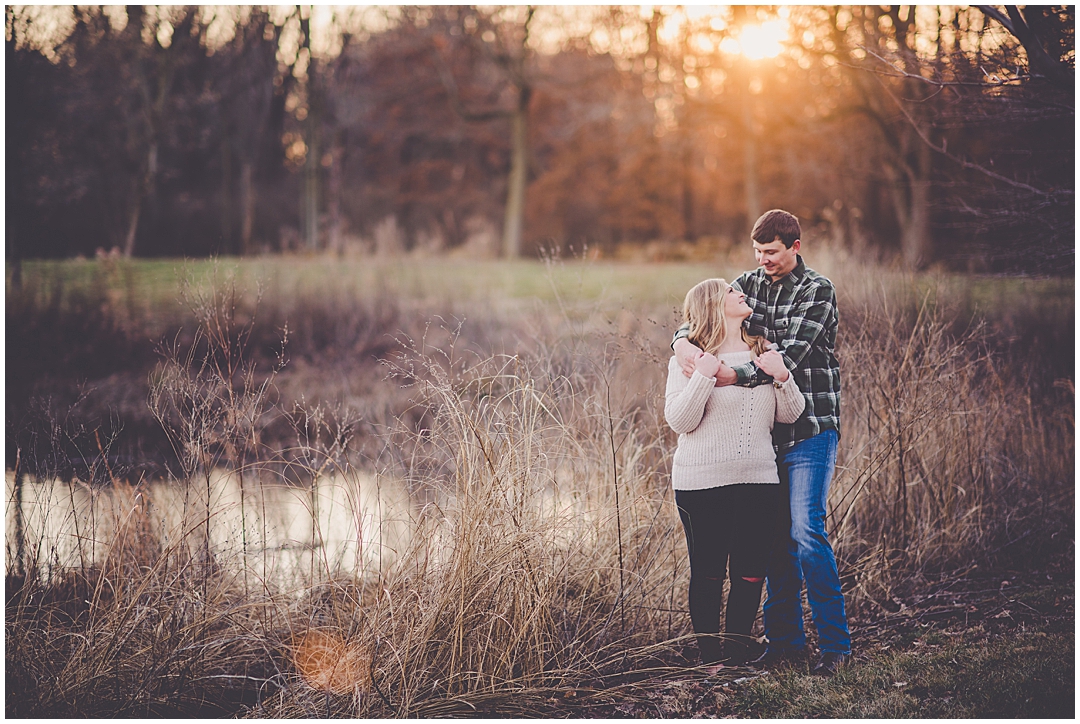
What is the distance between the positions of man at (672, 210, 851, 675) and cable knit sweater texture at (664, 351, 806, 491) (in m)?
0.07

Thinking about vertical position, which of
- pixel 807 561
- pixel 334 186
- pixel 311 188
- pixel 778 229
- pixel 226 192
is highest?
pixel 334 186

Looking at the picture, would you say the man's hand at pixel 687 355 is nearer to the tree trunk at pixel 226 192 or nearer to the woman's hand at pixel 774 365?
the woman's hand at pixel 774 365

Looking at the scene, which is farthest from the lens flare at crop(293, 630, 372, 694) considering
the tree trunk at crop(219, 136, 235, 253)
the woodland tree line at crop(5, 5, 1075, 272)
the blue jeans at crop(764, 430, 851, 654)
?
the tree trunk at crop(219, 136, 235, 253)

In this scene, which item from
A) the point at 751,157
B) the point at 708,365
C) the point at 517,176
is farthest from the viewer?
the point at 517,176

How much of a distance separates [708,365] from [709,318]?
0.71 feet

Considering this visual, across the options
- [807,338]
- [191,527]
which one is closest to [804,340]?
[807,338]

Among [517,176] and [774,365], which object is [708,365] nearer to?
[774,365]

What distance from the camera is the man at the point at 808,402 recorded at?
3119 millimetres

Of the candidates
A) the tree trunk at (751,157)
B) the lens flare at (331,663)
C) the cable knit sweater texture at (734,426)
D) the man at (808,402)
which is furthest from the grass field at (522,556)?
the tree trunk at (751,157)

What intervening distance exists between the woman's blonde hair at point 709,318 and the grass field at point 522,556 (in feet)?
2.40

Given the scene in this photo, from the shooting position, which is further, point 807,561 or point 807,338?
point 807,561

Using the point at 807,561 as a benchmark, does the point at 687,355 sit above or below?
above

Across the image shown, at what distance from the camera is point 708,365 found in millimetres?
3000

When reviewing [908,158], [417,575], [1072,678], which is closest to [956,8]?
[1072,678]
